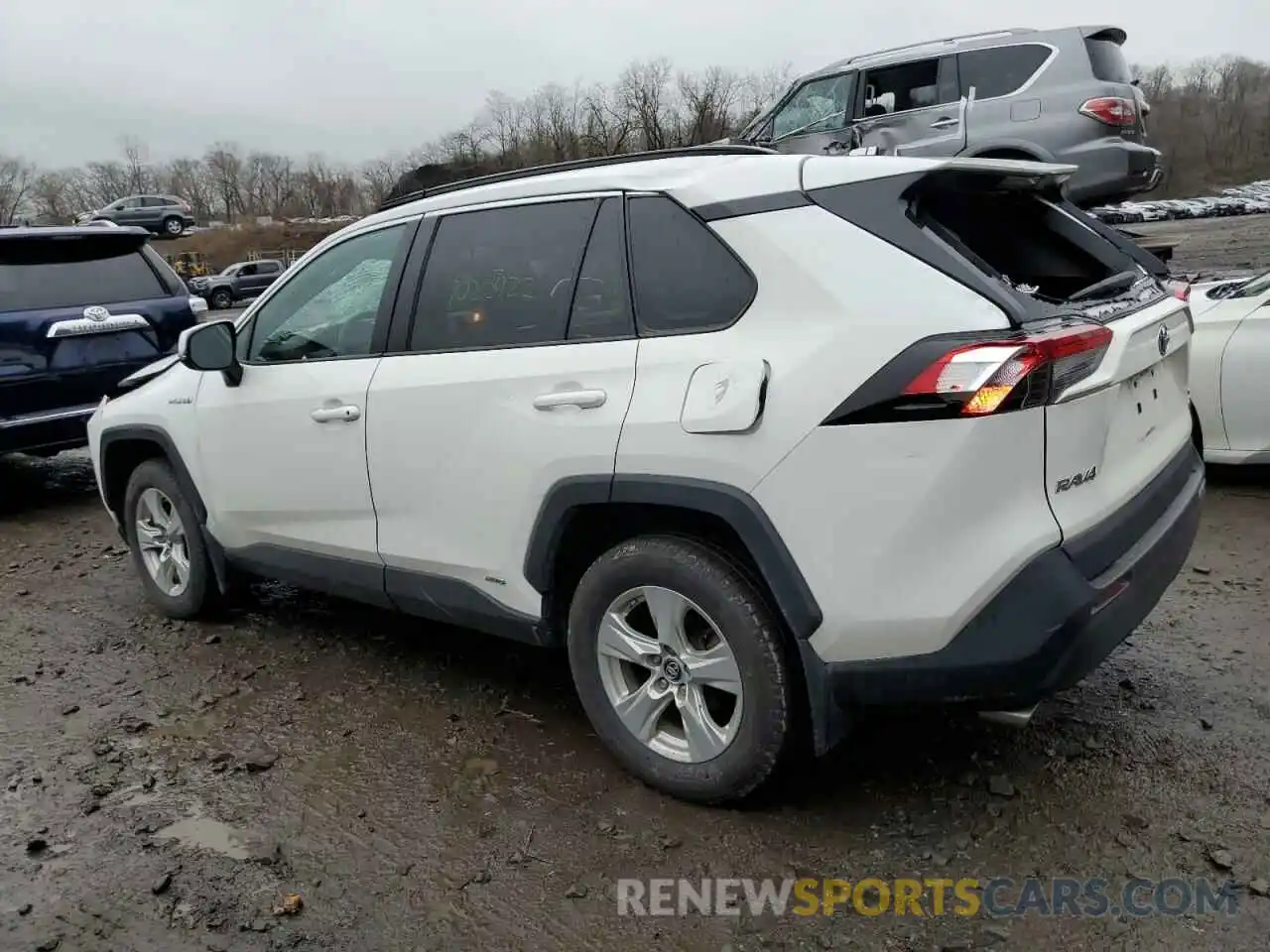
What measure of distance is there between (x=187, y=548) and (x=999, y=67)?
826cm

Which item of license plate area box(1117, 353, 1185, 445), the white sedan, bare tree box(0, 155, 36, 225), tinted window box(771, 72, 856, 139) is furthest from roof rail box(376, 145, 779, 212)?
bare tree box(0, 155, 36, 225)

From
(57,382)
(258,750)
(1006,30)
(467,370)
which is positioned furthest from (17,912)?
(1006,30)

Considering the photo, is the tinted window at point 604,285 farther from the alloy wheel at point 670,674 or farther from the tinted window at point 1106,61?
the tinted window at point 1106,61

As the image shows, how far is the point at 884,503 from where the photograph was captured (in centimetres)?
237

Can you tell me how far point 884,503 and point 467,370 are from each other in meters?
1.46

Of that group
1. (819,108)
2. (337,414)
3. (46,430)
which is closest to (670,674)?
(337,414)

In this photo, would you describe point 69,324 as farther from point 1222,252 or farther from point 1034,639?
point 1222,252

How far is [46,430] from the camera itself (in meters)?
6.56

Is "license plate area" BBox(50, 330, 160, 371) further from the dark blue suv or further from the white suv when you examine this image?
the white suv

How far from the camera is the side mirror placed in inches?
157

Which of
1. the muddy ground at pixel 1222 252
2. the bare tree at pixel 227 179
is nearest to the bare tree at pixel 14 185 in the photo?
the bare tree at pixel 227 179

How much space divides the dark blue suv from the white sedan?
664 cm

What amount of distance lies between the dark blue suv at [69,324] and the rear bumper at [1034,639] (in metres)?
5.75

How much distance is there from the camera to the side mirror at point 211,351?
3.99 meters
